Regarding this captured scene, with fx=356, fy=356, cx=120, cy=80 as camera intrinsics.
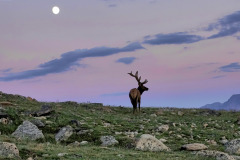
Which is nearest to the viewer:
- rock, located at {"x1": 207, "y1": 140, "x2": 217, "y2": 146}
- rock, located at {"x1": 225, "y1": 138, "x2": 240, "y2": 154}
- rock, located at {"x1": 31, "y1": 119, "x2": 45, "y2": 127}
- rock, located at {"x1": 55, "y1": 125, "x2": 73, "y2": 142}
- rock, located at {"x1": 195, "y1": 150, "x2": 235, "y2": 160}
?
rock, located at {"x1": 195, "y1": 150, "x2": 235, "y2": 160}

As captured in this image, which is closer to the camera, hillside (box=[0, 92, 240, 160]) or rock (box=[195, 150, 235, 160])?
hillside (box=[0, 92, 240, 160])

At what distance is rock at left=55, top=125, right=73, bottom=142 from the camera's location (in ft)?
61.1

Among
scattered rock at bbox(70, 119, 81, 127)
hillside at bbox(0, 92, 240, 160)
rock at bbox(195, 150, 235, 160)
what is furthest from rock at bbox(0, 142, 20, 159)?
scattered rock at bbox(70, 119, 81, 127)

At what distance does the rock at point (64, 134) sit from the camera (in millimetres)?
18625

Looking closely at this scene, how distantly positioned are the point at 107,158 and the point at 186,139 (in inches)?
337

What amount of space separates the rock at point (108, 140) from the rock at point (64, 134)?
199 centimetres

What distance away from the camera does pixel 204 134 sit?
22.5 metres

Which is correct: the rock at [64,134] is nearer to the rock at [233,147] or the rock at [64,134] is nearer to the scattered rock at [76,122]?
the scattered rock at [76,122]

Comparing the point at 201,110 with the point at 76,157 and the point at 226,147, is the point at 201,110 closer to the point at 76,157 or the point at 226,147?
the point at 226,147

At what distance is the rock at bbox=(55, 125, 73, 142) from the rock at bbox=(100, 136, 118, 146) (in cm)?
199

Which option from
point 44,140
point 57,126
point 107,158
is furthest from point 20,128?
point 107,158

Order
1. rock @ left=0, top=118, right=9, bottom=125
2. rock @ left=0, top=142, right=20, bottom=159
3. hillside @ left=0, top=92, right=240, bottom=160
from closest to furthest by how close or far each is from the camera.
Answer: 1. rock @ left=0, top=142, right=20, bottom=159
2. hillside @ left=0, top=92, right=240, bottom=160
3. rock @ left=0, top=118, right=9, bottom=125

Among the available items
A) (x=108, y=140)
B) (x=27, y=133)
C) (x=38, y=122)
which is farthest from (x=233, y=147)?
(x=38, y=122)

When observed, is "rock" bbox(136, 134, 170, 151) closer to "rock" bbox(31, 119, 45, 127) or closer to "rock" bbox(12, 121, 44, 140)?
"rock" bbox(12, 121, 44, 140)
